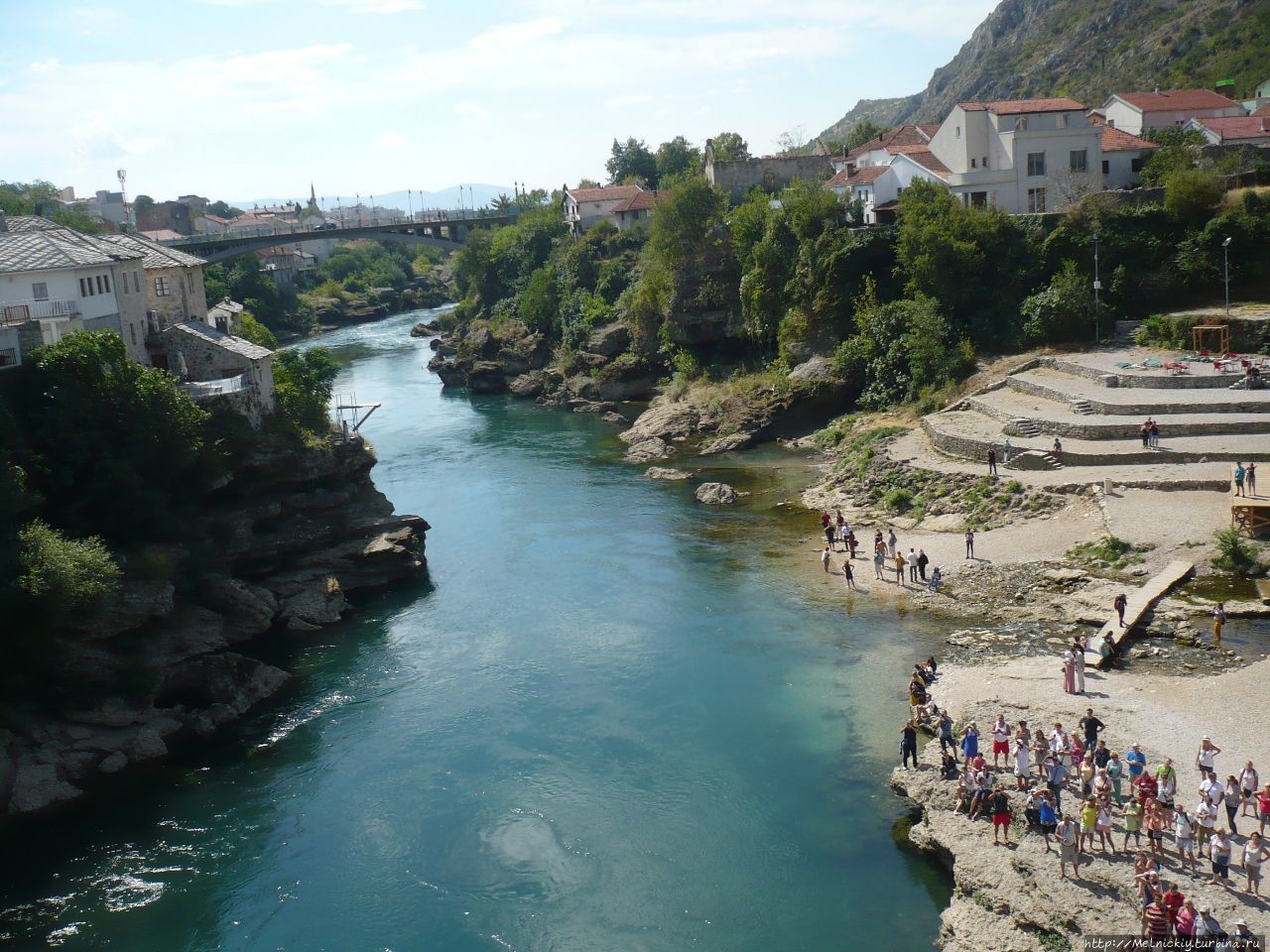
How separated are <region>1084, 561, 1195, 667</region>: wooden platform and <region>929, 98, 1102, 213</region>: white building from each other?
31.9 meters

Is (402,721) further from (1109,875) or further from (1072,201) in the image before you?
(1072,201)

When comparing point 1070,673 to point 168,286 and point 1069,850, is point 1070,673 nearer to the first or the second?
point 1069,850

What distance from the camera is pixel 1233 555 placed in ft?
104

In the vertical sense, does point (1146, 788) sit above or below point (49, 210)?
below

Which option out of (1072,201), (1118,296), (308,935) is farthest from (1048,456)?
(308,935)

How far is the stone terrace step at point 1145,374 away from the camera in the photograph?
44.1 m

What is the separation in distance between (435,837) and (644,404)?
5004 cm

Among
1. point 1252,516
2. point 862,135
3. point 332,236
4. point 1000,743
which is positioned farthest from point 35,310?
point 862,135

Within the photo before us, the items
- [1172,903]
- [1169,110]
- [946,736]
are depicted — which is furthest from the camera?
[1169,110]

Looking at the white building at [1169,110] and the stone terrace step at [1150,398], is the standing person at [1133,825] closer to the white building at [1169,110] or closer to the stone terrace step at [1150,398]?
the stone terrace step at [1150,398]

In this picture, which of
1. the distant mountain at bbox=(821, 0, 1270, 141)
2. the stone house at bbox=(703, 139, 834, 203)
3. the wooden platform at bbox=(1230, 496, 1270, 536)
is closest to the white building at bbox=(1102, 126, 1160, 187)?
the stone house at bbox=(703, 139, 834, 203)

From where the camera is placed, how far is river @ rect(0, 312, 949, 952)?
854 inches

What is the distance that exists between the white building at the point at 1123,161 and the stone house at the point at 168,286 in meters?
47.5

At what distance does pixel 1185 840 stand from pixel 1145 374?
3133 cm
